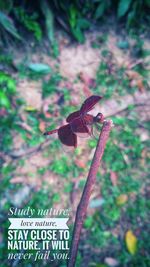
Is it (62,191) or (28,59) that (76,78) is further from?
(62,191)

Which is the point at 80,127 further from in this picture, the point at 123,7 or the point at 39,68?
the point at 123,7

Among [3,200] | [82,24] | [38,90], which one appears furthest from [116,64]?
[3,200]

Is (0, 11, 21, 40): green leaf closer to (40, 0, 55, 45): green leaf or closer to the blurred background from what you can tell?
the blurred background

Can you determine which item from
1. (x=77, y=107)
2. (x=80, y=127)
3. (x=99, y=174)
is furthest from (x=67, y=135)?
(x=77, y=107)

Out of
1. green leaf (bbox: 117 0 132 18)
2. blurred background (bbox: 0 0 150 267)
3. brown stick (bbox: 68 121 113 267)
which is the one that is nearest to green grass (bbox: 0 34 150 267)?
blurred background (bbox: 0 0 150 267)

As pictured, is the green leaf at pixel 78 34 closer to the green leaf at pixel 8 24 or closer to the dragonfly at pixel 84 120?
the green leaf at pixel 8 24

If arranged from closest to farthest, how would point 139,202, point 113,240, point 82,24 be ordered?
point 113,240, point 139,202, point 82,24

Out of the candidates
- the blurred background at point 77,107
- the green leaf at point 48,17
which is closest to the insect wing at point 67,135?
the blurred background at point 77,107
